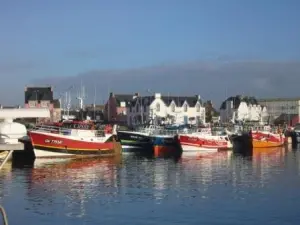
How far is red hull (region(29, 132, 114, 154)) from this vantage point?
186 feet

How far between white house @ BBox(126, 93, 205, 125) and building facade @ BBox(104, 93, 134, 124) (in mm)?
4425

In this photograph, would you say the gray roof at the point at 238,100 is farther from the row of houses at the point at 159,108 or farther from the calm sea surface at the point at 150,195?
the calm sea surface at the point at 150,195

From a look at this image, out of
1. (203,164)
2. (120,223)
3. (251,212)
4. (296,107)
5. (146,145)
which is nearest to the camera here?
(120,223)

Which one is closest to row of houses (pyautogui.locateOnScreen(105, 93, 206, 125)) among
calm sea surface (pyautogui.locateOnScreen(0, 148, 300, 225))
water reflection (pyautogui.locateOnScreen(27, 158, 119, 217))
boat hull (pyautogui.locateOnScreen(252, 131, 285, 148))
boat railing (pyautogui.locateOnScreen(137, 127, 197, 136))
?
boat hull (pyautogui.locateOnScreen(252, 131, 285, 148))

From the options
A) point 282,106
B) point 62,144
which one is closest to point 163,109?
point 62,144

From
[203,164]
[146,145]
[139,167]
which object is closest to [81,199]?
[139,167]

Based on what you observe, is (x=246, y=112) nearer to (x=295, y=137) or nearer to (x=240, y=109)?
(x=240, y=109)

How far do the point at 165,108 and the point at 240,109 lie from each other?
Answer: 1166 inches

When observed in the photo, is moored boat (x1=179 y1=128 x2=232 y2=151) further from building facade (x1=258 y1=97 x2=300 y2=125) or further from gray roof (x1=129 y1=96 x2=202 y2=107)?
building facade (x1=258 y1=97 x2=300 y2=125)

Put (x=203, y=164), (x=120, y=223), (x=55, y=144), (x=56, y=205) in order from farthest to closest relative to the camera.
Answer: (x=55, y=144) → (x=203, y=164) → (x=56, y=205) → (x=120, y=223)

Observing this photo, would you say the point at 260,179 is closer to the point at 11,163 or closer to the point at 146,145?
the point at 11,163

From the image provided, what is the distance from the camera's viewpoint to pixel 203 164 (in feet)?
173

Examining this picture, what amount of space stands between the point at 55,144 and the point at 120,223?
3460 cm

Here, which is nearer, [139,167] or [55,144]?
[139,167]
